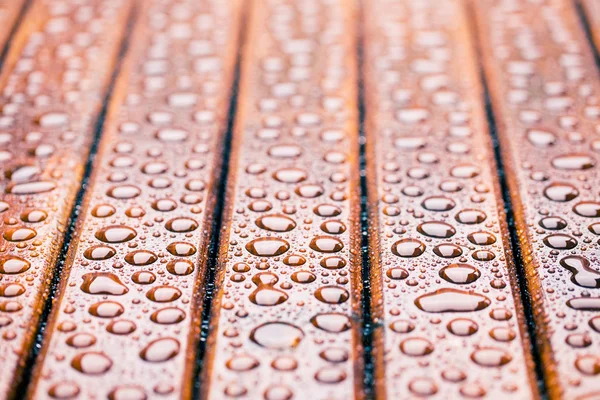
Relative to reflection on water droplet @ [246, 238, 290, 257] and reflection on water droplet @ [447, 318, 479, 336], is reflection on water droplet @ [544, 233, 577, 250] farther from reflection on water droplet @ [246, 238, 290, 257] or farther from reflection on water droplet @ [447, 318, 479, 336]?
reflection on water droplet @ [246, 238, 290, 257]

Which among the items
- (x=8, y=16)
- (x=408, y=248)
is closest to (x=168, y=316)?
(x=408, y=248)

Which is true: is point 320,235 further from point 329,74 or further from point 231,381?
point 329,74

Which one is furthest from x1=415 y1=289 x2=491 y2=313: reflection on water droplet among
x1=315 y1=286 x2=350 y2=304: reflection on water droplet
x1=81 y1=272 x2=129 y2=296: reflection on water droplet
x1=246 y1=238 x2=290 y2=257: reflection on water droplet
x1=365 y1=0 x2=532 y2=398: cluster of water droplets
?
x1=81 y1=272 x2=129 y2=296: reflection on water droplet

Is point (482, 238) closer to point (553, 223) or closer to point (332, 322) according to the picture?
point (553, 223)

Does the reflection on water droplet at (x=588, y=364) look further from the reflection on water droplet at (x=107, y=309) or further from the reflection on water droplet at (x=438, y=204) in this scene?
the reflection on water droplet at (x=107, y=309)

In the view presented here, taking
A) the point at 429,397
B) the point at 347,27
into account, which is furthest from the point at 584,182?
the point at 347,27

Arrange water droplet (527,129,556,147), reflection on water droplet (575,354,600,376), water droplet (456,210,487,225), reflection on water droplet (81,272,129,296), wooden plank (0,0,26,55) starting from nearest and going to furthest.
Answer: reflection on water droplet (575,354,600,376), reflection on water droplet (81,272,129,296), water droplet (456,210,487,225), water droplet (527,129,556,147), wooden plank (0,0,26,55)
